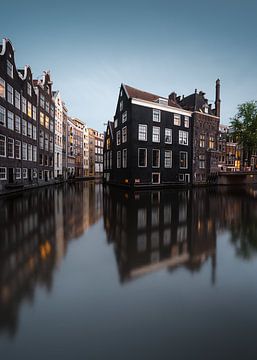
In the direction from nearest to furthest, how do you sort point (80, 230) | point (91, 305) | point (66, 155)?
point (91, 305), point (80, 230), point (66, 155)

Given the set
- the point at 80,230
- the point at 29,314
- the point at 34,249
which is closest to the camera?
the point at 29,314

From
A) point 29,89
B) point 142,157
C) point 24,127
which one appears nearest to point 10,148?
→ point 24,127

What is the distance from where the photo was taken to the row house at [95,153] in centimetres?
7688

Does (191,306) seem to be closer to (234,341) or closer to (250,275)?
(234,341)

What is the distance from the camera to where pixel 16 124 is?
25.3 metres

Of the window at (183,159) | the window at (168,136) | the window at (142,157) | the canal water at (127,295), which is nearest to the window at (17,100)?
the window at (142,157)

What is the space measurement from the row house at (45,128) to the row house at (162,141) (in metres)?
13.7

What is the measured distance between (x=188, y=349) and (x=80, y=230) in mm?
6387

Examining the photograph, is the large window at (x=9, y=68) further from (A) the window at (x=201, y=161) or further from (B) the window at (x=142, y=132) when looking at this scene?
(A) the window at (x=201, y=161)

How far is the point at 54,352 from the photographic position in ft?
8.47

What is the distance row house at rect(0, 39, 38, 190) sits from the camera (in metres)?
22.1

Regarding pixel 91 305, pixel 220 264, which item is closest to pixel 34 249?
pixel 91 305

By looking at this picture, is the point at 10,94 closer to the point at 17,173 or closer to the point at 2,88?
the point at 2,88

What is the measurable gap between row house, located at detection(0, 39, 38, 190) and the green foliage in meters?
47.7
